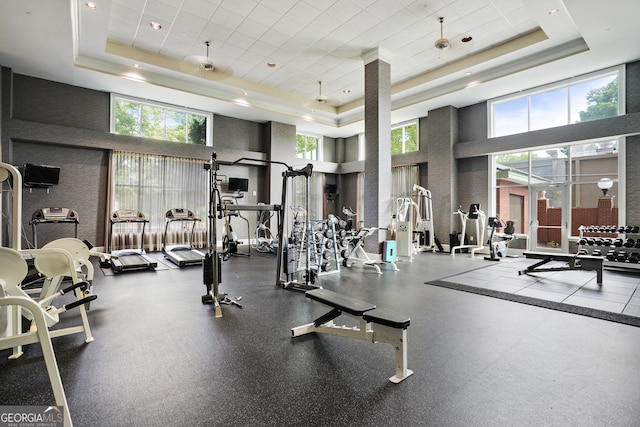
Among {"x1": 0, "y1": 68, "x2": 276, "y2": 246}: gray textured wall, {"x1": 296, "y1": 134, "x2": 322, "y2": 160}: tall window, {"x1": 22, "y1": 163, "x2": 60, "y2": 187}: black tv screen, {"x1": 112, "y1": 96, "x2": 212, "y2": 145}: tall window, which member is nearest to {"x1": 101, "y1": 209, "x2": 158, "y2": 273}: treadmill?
{"x1": 0, "y1": 68, "x2": 276, "y2": 246}: gray textured wall

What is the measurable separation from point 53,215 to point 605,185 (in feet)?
38.2

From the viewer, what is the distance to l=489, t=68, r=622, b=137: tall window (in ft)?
22.1

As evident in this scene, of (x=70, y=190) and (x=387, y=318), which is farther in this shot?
(x=70, y=190)

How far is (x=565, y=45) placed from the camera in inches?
241

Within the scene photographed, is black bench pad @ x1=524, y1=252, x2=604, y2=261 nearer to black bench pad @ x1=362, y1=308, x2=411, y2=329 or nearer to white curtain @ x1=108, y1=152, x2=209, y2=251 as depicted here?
black bench pad @ x1=362, y1=308, x2=411, y2=329

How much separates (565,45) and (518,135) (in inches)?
83.9

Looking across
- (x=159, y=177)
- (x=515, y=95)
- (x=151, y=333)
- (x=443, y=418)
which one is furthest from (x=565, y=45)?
(x=159, y=177)

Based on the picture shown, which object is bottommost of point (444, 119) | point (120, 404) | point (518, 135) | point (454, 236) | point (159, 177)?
point (120, 404)

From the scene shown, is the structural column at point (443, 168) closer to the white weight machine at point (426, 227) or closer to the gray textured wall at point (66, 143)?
the white weight machine at point (426, 227)

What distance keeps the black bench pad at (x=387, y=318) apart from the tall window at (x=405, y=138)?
8988 millimetres

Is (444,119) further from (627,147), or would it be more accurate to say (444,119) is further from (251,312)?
(251,312)

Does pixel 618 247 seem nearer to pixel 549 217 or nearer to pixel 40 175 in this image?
pixel 549 217

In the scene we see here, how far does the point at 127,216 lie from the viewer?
747 centimetres

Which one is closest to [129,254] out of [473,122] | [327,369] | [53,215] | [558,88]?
[53,215]
